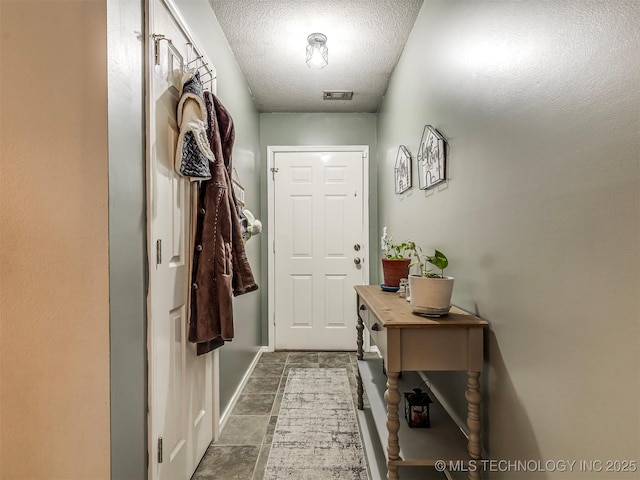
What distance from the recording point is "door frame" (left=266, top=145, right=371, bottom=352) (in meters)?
3.36

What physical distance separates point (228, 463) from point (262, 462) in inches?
6.9

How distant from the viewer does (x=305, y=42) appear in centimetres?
224

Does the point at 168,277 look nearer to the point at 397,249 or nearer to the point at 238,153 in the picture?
the point at 397,249

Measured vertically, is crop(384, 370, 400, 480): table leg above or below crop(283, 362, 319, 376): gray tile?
above

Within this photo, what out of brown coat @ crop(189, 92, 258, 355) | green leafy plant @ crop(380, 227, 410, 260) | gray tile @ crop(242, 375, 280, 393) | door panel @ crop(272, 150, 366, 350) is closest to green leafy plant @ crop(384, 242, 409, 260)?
green leafy plant @ crop(380, 227, 410, 260)

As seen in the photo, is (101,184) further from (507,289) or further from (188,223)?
(507,289)

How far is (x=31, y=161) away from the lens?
964mm

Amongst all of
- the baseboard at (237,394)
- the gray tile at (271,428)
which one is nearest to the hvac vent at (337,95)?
the baseboard at (237,394)

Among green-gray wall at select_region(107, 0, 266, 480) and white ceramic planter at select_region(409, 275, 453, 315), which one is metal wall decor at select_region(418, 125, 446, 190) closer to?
white ceramic planter at select_region(409, 275, 453, 315)

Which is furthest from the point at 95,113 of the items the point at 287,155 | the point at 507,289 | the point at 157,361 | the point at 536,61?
the point at 287,155

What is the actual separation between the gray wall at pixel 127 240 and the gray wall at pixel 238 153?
0.60 metres

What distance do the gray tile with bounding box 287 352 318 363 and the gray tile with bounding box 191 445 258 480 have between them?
52.6 inches

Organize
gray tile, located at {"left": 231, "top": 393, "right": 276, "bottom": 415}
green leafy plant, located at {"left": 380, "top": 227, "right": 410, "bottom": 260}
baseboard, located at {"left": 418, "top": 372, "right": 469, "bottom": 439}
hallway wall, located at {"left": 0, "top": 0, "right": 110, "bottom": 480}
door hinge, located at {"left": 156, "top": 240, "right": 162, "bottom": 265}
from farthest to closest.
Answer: gray tile, located at {"left": 231, "top": 393, "right": 276, "bottom": 415}, green leafy plant, located at {"left": 380, "top": 227, "right": 410, "bottom": 260}, baseboard, located at {"left": 418, "top": 372, "right": 469, "bottom": 439}, door hinge, located at {"left": 156, "top": 240, "right": 162, "bottom": 265}, hallway wall, located at {"left": 0, "top": 0, "right": 110, "bottom": 480}

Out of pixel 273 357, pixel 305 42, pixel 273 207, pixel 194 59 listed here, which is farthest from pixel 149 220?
pixel 273 357
